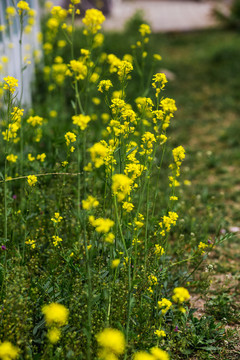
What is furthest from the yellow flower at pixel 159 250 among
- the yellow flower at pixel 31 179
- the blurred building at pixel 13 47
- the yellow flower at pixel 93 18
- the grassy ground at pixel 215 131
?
the blurred building at pixel 13 47

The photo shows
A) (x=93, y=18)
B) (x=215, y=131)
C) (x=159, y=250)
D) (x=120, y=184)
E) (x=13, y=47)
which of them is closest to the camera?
(x=120, y=184)

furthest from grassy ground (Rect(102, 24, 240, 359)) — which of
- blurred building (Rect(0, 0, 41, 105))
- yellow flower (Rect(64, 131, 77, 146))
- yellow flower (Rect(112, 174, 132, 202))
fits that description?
blurred building (Rect(0, 0, 41, 105))

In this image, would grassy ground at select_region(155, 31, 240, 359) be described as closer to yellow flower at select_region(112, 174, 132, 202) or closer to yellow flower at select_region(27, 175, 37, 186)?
yellow flower at select_region(112, 174, 132, 202)

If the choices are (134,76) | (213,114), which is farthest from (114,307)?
(134,76)

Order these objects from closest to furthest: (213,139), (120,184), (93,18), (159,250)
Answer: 1. (120,184)
2. (93,18)
3. (159,250)
4. (213,139)

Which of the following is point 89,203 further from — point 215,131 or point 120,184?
→ point 215,131

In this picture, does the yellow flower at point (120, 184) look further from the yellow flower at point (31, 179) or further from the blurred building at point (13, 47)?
the blurred building at point (13, 47)

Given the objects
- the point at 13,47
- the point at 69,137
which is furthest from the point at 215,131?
the point at 69,137

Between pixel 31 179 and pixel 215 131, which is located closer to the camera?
pixel 31 179

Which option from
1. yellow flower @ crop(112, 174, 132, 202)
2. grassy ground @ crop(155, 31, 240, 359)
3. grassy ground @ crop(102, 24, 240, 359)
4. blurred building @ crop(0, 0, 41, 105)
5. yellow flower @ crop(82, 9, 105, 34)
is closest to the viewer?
yellow flower @ crop(112, 174, 132, 202)

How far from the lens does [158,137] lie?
190cm

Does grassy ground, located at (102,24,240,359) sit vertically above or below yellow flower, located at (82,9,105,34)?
below

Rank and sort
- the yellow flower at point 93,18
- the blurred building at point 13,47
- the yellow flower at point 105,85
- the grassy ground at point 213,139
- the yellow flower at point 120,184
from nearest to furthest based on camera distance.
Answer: the yellow flower at point 120,184, the yellow flower at point 93,18, the yellow flower at point 105,85, the grassy ground at point 213,139, the blurred building at point 13,47

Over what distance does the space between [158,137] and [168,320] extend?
967 mm
